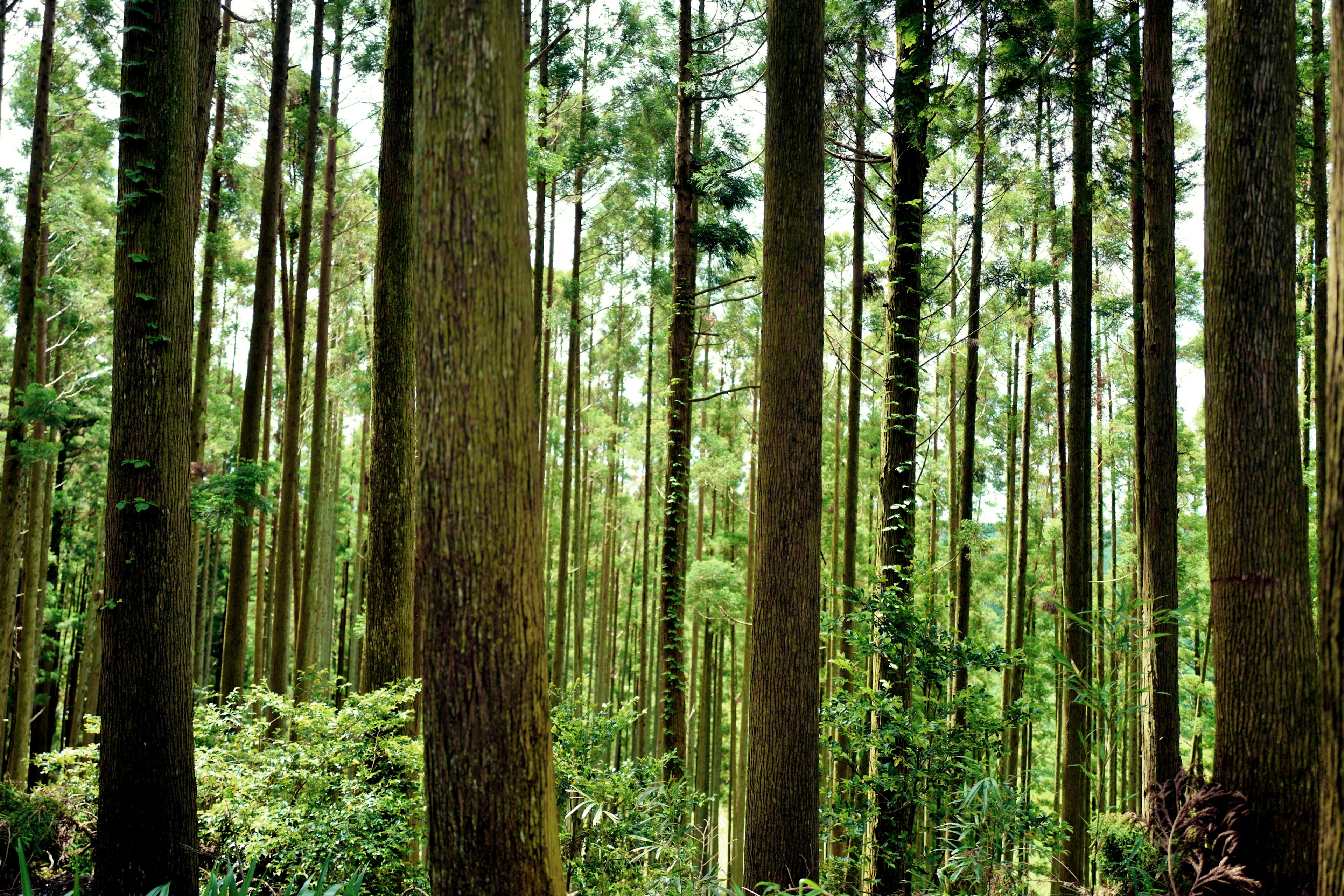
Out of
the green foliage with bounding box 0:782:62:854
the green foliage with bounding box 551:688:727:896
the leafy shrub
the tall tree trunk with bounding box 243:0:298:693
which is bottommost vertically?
the green foliage with bounding box 0:782:62:854

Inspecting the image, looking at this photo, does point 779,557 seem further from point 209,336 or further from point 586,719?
point 209,336

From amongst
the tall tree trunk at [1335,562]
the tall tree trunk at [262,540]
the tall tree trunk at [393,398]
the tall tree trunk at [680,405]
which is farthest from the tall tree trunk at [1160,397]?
the tall tree trunk at [262,540]

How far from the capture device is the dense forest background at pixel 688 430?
300 cm

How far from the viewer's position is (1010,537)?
1728 centimetres

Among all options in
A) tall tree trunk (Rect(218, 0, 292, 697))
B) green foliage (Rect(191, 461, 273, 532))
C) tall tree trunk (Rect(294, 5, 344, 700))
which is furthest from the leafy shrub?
tall tree trunk (Rect(218, 0, 292, 697))

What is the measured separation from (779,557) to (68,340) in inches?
707

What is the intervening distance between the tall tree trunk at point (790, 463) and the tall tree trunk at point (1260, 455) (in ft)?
6.84

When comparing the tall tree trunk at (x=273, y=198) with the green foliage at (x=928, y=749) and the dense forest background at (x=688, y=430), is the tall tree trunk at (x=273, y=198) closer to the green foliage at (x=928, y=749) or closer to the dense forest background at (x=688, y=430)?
the dense forest background at (x=688, y=430)

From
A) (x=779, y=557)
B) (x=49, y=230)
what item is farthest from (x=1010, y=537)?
(x=49, y=230)

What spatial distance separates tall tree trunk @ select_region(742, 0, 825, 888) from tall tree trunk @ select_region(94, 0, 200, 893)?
3453 mm

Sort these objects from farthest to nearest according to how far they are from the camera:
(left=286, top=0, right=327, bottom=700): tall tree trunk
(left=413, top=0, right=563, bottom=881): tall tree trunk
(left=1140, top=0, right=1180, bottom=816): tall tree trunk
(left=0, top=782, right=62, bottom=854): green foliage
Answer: (left=286, top=0, right=327, bottom=700): tall tree trunk → (left=1140, top=0, right=1180, bottom=816): tall tree trunk → (left=0, top=782, right=62, bottom=854): green foliage → (left=413, top=0, right=563, bottom=881): tall tree trunk

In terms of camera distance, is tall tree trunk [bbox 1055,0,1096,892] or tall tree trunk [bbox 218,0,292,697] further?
tall tree trunk [bbox 218,0,292,697]

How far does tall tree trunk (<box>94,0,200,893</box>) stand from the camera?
448 cm

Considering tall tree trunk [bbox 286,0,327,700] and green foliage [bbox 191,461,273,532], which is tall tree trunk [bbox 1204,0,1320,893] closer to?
green foliage [bbox 191,461,273,532]
